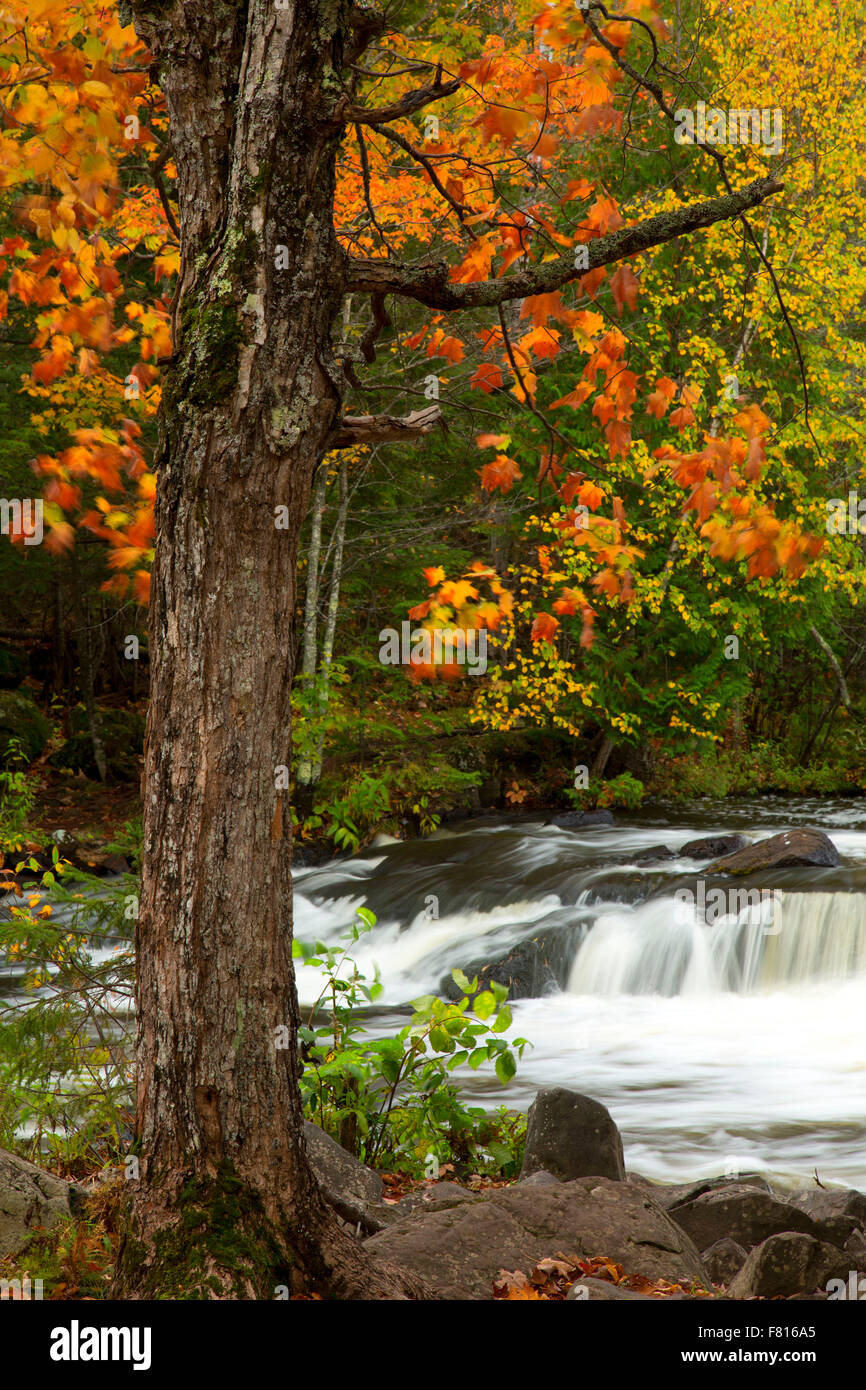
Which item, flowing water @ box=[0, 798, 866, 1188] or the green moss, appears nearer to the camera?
the green moss

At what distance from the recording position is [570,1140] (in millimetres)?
5402

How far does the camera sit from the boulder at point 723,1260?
14.6 feet

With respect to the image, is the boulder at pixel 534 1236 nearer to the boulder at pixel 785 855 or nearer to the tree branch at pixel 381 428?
the tree branch at pixel 381 428

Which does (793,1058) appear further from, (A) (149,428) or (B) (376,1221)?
(A) (149,428)

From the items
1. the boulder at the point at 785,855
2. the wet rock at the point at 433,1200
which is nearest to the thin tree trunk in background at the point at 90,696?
the boulder at the point at 785,855

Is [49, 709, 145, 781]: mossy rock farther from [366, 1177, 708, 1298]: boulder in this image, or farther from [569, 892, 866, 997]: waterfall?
[366, 1177, 708, 1298]: boulder

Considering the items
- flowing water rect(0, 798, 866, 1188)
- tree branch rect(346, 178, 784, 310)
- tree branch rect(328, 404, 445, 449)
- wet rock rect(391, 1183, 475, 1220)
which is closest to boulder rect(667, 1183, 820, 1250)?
wet rock rect(391, 1183, 475, 1220)

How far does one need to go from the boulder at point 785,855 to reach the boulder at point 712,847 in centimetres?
49

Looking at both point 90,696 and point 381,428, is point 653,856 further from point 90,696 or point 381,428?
point 381,428

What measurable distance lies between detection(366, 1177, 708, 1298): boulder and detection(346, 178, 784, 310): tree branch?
114 inches

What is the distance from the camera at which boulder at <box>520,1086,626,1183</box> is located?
212 inches

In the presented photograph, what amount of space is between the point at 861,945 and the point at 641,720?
6.11m

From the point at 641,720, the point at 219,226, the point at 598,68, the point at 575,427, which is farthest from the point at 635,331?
the point at 219,226

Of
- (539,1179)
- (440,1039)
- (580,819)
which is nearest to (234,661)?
(440,1039)
